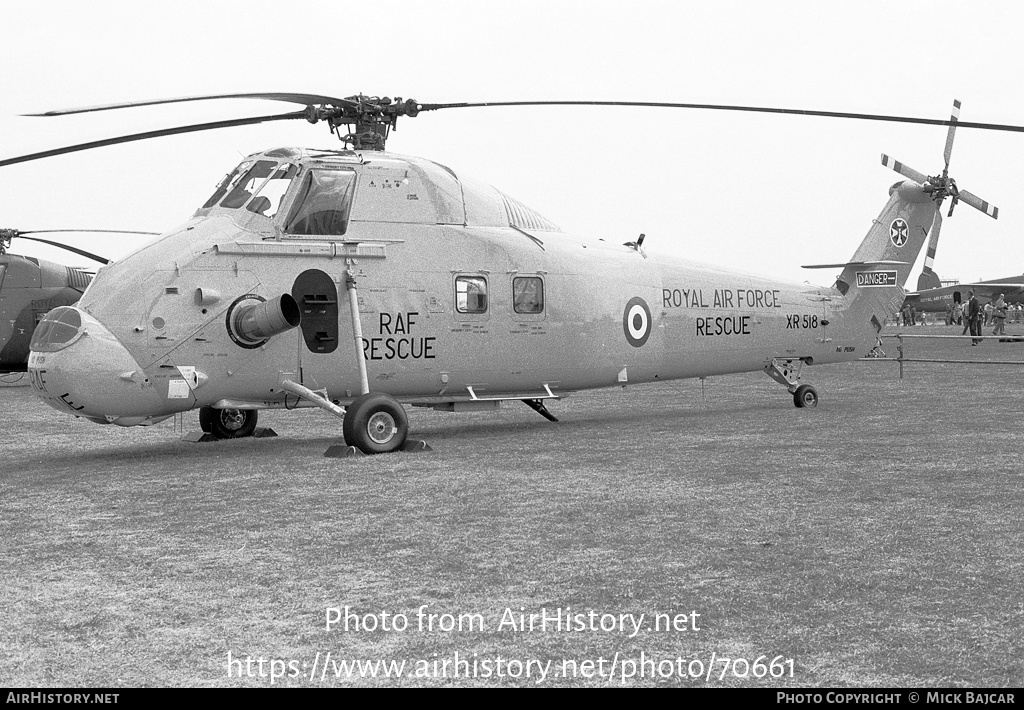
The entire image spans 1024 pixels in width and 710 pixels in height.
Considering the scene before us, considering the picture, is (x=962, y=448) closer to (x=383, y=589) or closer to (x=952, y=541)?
(x=952, y=541)

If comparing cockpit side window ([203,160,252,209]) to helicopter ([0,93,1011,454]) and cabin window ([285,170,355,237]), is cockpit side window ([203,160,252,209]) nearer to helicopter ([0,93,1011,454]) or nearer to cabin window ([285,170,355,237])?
helicopter ([0,93,1011,454])

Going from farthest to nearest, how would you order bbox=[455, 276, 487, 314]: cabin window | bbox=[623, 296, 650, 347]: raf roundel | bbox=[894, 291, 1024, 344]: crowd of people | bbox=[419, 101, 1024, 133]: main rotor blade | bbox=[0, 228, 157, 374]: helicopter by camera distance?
bbox=[894, 291, 1024, 344]: crowd of people → bbox=[0, 228, 157, 374]: helicopter → bbox=[623, 296, 650, 347]: raf roundel → bbox=[455, 276, 487, 314]: cabin window → bbox=[419, 101, 1024, 133]: main rotor blade

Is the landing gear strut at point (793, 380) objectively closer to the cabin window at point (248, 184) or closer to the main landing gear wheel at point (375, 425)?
the main landing gear wheel at point (375, 425)

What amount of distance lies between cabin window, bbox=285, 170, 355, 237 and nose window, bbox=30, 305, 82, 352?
274cm

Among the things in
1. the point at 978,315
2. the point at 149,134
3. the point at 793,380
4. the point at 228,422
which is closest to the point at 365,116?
the point at 149,134

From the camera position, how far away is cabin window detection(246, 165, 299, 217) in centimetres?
1393

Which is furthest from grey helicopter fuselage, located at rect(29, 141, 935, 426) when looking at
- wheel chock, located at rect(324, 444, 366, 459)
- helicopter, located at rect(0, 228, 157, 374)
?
helicopter, located at rect(0, 228, 157, 374)

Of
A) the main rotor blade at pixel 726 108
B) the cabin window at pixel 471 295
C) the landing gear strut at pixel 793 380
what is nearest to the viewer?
the main rotor blade at pixel 726 108

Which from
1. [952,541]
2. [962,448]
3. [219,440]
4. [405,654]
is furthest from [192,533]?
[962,448]

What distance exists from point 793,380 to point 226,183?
991cm

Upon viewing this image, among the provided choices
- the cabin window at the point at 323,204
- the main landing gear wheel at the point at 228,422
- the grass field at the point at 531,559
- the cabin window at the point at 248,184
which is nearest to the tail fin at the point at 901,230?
the grass field at the point at 531,559

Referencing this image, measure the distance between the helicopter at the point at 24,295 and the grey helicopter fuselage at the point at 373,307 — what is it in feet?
40.5

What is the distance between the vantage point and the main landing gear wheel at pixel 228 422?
50.1 feet

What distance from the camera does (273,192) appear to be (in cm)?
1399
